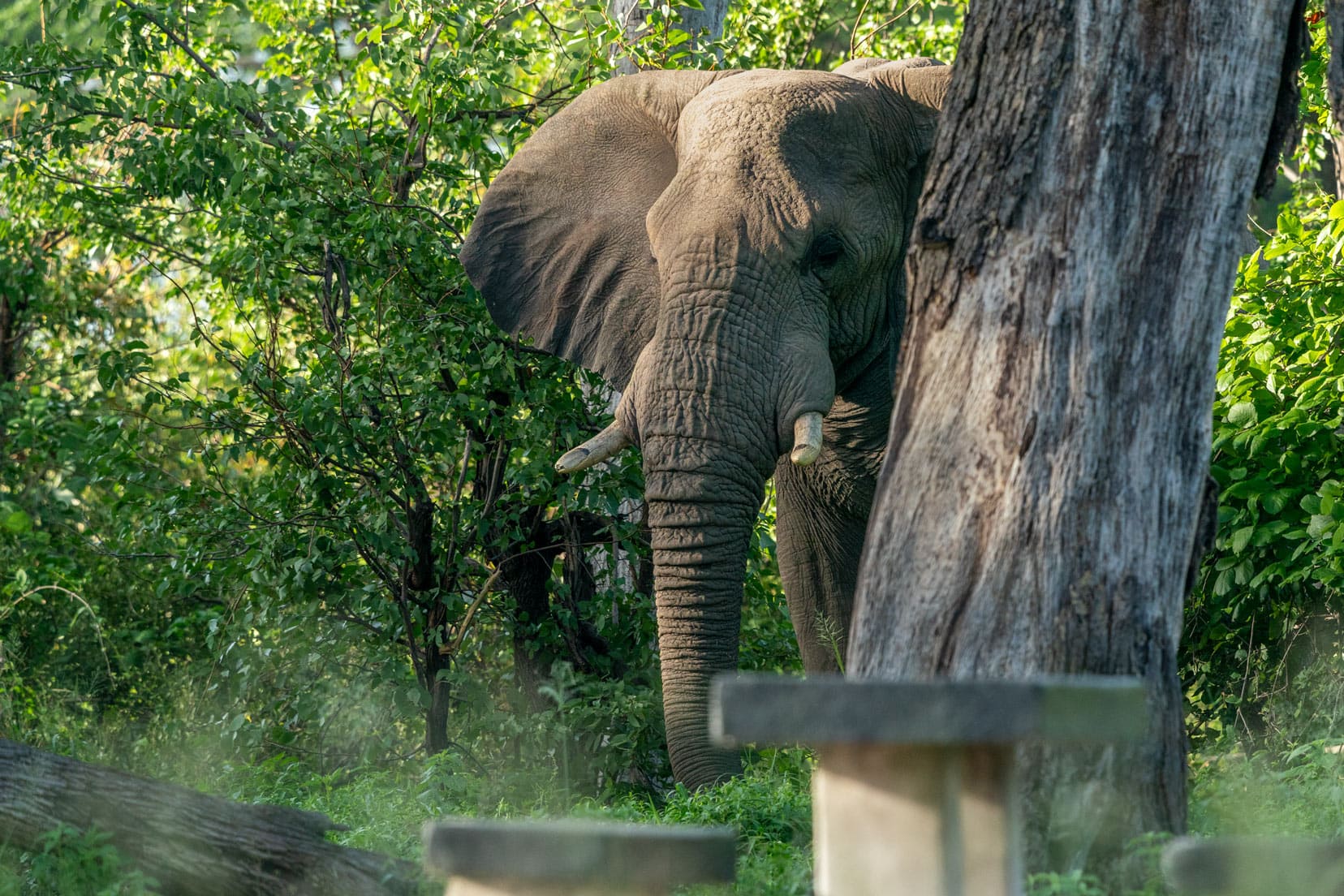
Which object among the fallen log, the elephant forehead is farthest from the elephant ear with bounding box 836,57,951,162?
the fallen log

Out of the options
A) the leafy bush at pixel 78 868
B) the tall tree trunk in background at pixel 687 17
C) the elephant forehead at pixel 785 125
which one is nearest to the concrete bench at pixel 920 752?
the leafy bush at pixel 78 868

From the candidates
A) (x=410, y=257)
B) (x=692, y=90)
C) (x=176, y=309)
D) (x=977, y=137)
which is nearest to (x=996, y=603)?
(x=977, y=137)

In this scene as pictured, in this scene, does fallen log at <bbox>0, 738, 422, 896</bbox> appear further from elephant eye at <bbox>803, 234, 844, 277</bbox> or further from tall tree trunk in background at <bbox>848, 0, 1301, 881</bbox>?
elephant eye at <bbox>803, 234, 844, 277</bbox>

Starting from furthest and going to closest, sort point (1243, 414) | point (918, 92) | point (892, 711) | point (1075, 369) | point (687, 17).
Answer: point (687, 17) < point (918, 92) < point (1243, 414) < point (1075, 369) < point (892, 711)

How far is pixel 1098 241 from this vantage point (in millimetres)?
3240

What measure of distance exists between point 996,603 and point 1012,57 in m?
1.22

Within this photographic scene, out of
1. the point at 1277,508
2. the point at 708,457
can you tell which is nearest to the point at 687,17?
the point at 708,457

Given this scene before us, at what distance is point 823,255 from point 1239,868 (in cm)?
358

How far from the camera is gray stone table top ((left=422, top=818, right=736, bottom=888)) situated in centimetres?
230

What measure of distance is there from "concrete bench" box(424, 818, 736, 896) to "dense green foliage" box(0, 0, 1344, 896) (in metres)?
2.77

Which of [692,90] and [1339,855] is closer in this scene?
[1339,855]

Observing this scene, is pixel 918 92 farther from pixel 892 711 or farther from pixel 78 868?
pixel 892 711

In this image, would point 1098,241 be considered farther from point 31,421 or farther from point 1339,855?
point 31,421

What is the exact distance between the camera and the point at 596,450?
5664mm
